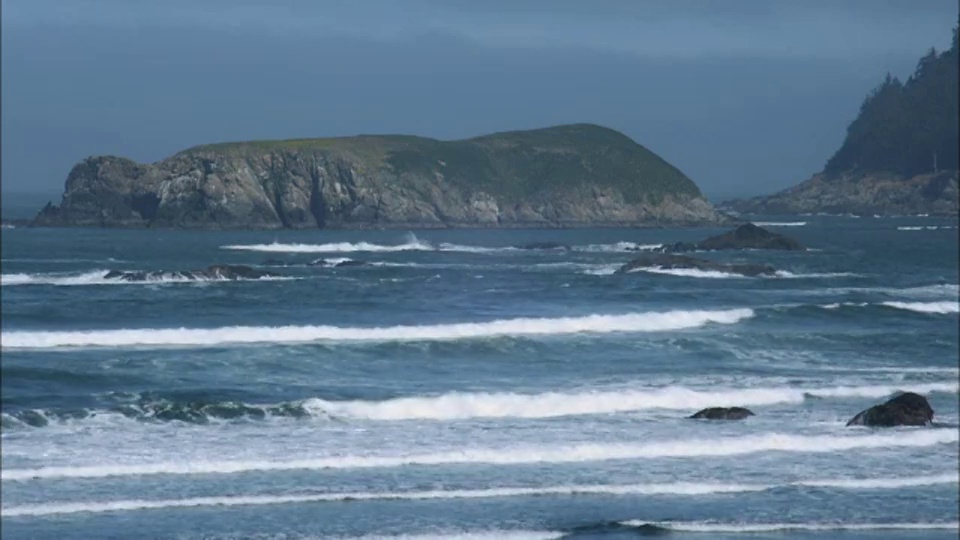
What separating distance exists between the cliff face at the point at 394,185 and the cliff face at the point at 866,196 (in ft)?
115

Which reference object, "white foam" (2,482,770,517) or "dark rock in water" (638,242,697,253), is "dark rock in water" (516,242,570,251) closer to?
"dark rock in water" (638,242,697,253)

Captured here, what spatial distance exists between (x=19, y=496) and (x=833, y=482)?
11.2 meters

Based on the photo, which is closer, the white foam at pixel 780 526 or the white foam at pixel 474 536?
the white foam at pixel 474 536

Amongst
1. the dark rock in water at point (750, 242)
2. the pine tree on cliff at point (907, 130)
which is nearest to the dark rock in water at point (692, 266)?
the dark rock in water at point (750, 242)

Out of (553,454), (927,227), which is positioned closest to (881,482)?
(553,454)

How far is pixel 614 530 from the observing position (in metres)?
18.8

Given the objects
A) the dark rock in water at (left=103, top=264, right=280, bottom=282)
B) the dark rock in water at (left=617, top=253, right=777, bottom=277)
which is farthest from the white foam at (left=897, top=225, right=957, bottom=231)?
the dark rock in water at (left=103, top=264, right=280, bottom=282)

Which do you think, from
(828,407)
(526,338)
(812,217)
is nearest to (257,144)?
(812,217)

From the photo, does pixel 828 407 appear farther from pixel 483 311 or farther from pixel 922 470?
pixel 483 311

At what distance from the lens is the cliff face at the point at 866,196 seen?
5979 inches

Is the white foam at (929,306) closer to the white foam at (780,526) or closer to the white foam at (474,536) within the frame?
the white foam at (780,526)

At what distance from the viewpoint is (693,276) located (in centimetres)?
6316

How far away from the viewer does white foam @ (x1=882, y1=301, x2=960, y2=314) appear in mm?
49344

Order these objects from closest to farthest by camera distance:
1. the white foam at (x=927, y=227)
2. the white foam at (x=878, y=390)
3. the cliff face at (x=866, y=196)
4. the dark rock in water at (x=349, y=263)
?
the white foam at (x=878, y=390)
the dark rock in water at (x=349, y=263)
the white foam at (x=927, y=227)
the cliff face at (x=866, y=196)
